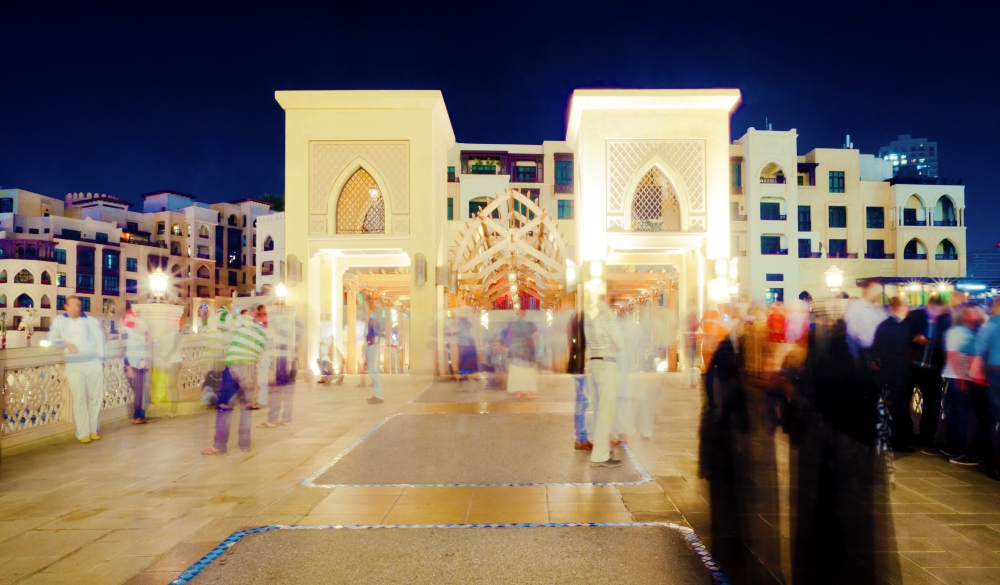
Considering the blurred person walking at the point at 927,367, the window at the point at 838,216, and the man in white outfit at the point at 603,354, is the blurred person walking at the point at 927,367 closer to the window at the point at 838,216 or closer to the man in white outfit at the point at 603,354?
the man in white outfit at the point at 603,354

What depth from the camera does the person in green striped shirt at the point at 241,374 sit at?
23.2ft

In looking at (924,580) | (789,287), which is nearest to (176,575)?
(924,580)

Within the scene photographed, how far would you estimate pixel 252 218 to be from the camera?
65875mm

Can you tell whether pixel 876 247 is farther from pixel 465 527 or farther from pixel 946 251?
pixel 465 527

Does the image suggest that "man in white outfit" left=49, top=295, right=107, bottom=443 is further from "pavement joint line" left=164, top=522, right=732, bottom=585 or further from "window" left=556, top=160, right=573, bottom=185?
"window" left=556, top=160, right=573, bottom=185

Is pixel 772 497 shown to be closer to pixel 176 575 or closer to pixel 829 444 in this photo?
pixel 829 444

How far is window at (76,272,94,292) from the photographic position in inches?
2128

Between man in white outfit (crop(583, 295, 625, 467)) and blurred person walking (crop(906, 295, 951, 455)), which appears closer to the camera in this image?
man in white outfit (crop(583, 295, 625, 467))

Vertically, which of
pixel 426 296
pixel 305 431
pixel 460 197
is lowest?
pixel 305 431

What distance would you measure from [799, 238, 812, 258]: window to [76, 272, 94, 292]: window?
5333 cm

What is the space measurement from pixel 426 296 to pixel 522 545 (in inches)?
563

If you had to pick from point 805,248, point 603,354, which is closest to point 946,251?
point 805,248

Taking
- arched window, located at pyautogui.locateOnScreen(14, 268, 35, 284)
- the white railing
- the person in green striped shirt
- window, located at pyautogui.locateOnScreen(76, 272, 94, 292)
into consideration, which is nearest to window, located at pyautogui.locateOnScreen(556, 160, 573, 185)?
the white railing

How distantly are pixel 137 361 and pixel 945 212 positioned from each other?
155ft
